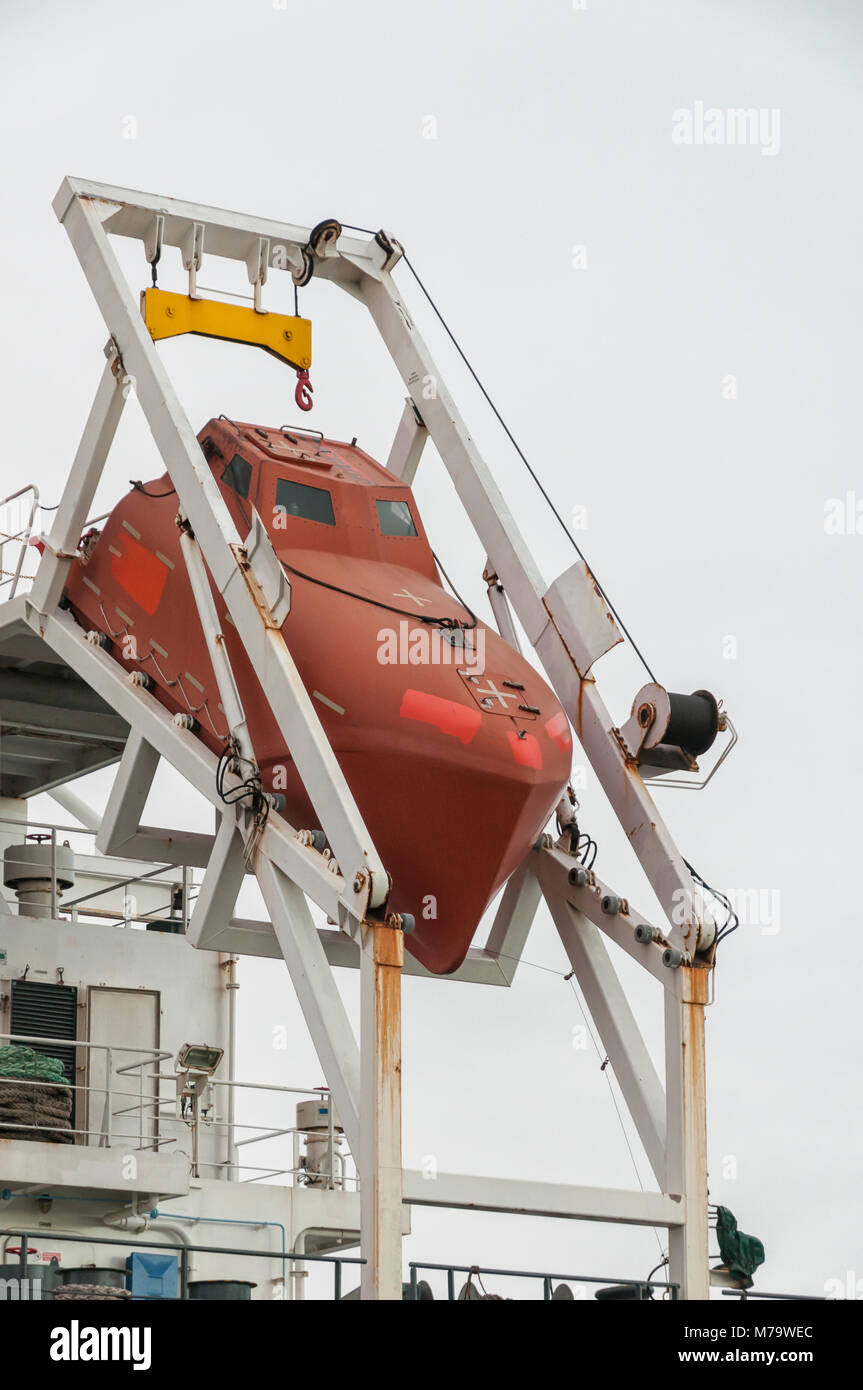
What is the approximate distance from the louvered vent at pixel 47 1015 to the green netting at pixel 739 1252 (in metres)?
7.01

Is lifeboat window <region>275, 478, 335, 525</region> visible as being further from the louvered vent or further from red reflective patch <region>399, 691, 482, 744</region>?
the louvered vent

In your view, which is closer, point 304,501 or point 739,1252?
point 739,1252

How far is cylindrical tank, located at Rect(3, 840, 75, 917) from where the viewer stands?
2383cm

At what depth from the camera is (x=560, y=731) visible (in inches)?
730

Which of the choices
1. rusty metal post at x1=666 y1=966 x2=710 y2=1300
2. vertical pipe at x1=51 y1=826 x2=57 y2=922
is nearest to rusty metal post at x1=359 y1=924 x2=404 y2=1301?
rusty metal post at x1=666 y1=966 x2=710 y2=1300

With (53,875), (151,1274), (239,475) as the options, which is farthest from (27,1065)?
(239,475)

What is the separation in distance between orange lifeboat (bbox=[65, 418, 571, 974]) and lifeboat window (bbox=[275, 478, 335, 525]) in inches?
0.6

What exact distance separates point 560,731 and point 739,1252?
15.6 feet

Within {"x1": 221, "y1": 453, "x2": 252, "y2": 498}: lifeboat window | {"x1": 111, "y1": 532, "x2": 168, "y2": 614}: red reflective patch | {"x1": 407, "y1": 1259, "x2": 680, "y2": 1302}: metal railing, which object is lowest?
{"x1": 407, "y1": 1259, "x2": 680, "y2": 1302}: metal railing

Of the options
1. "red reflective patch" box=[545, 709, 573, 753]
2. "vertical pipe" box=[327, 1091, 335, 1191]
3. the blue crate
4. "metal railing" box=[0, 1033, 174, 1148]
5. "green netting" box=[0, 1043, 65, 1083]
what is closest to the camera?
"red reflective patch" box=[545, 709, 573, 753]

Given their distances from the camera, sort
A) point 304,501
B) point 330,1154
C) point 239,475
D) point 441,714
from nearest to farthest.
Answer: point 441,714
point 304,501
point 239,475
point 330,1154

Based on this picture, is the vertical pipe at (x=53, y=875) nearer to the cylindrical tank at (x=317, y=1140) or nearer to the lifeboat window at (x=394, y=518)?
the cylindrical tank at (x=317, y=1140)

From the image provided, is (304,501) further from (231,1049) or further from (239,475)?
(231,1049)
